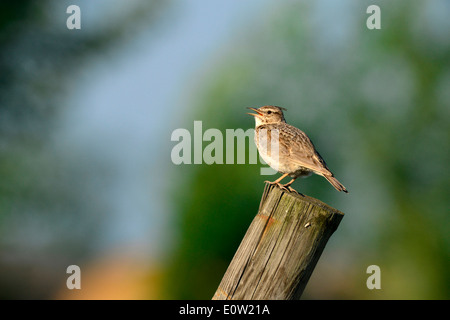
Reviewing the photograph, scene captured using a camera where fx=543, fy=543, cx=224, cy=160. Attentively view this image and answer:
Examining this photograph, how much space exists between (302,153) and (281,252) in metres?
3.14

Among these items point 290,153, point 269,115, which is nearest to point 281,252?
point 290,153

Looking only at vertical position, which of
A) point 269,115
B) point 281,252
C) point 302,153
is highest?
point 269,115

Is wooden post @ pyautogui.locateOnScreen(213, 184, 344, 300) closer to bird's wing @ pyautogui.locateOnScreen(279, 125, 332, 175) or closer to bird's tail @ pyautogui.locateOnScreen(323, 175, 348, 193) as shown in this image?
bird's tail @ pyautogui.locateOnScreen(323, 175, 348, 193)

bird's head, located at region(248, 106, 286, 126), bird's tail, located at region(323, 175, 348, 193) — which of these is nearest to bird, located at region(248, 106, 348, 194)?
bird's tail, located at region(323, 175, 348, 193)

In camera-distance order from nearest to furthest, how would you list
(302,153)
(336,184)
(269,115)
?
(336,184), (302,153), (269,115)

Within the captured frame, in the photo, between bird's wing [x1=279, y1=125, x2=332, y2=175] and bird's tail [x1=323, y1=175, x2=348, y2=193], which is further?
bird's wing [x1=279, y1=125, x2=332, y2=175]

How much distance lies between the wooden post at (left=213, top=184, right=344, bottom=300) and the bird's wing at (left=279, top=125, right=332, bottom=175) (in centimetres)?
258

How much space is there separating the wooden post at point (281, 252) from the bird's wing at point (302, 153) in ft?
8.46

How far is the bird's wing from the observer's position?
6445 mm

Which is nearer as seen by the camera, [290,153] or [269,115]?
[290,153]

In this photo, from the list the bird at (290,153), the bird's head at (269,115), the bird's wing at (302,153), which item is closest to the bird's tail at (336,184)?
the bird at (290,153)

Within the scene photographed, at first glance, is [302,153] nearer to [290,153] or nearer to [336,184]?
[290,153]

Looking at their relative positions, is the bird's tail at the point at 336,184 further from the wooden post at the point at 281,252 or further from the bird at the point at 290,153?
the wooden post at the point at 281,252

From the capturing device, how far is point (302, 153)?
6676mm
